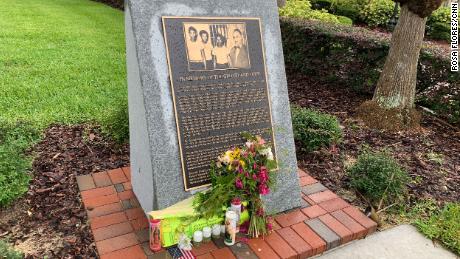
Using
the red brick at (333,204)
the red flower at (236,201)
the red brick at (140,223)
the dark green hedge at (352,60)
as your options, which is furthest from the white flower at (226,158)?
the dark green hedge at (352,60)

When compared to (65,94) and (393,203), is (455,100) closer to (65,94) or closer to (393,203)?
(393,203)

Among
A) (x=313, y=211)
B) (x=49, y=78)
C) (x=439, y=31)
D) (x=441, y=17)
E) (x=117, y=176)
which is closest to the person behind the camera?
(x=313, y=211)

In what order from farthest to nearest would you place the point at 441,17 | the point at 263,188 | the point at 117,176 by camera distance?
the point at 441,17 < the point at 117,176 < the point at 263,188

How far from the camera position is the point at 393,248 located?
3064 mm

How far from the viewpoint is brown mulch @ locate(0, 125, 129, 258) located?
2906 mm

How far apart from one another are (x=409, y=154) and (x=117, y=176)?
347 cm

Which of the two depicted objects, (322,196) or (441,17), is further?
(441,17)

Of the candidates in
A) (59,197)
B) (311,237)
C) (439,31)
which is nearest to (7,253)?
(59,197)

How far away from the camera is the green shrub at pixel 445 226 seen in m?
3.13

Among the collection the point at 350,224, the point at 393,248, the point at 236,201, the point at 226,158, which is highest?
the point at 226,158

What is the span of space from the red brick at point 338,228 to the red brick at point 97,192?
A: 6.41 ft

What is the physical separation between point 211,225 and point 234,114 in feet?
2.98

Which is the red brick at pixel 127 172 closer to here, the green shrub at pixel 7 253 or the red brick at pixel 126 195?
the red brick at pixel 126 195

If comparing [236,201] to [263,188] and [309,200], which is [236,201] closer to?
[263,188]
